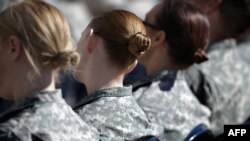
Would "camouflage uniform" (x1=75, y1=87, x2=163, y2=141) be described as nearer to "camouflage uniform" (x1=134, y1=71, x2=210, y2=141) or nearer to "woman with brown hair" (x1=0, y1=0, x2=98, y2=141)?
"woman with brown hair" (x1=0, y1=0, x2=98, y2=141)

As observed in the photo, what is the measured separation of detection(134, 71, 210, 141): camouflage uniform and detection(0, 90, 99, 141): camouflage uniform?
1.08 meters

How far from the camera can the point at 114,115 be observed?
10.4 feet

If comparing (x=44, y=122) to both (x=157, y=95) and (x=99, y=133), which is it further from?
(x=157, y=95)

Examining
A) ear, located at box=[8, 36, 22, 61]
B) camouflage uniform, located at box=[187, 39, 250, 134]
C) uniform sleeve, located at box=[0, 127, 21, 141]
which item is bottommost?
camouflage uniform, located at box=[187, 39, 250, 134]

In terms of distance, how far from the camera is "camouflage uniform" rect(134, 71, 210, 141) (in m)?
3.90

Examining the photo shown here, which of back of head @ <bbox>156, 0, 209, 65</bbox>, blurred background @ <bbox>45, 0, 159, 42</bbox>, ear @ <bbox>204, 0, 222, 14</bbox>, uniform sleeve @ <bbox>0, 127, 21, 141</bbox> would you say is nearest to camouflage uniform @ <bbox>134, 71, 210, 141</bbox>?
back of head @ <bbox>156, 0, 209, 65</bbox>

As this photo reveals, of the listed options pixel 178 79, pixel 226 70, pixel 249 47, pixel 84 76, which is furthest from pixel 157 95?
pixel 249 47

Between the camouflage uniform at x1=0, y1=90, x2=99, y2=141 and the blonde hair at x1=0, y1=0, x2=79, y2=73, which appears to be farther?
the blonde hair at x1=0, y1=0, x2=79, y2=73

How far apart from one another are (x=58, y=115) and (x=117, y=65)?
1.92ft

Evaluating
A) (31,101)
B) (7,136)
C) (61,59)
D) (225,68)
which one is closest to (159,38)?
(225,68)

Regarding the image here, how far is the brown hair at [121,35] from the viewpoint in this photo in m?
3.22

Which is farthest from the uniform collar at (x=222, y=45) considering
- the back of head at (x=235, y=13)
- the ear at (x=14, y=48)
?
the ear at (x=14, y=48)

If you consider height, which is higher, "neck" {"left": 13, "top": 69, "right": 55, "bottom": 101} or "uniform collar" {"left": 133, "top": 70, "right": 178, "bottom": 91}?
"neck" {"left": 13, "top": 69, "right": 55, "bottom": 101}

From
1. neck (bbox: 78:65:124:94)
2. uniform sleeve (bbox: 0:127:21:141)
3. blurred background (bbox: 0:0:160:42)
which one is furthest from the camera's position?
blurred background (bbox: 0:0:160:42)
